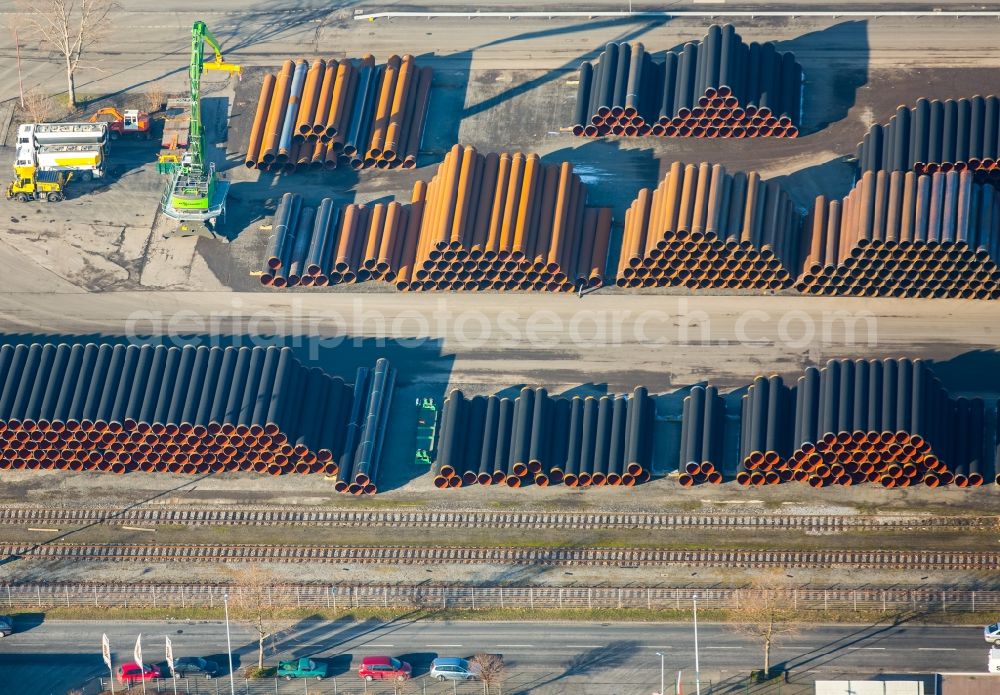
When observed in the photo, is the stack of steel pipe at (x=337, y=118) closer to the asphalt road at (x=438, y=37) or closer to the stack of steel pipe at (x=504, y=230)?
the asphalt road at (x=438, y=37)

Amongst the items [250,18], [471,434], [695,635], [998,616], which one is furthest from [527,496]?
[250,18]

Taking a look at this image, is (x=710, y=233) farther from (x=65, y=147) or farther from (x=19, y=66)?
(x=19, y=66)

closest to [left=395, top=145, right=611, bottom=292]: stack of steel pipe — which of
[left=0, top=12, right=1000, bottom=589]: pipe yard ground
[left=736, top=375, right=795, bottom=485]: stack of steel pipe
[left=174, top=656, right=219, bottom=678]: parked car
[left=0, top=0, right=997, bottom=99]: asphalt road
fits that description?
[left=0, top=12, right=1000, bottom=589]: pipe yard ground

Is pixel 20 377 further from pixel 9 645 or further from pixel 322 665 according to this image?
pixel 322 665

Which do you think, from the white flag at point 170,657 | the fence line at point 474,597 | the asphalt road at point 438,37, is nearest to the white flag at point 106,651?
the white flag at point 170,657

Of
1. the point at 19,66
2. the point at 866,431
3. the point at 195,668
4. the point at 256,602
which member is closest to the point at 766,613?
the point at 866,431

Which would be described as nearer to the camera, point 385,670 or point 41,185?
point 385,670

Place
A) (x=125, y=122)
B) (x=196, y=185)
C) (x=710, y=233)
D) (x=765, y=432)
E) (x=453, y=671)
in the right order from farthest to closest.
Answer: (x=125, y=122) < (x=196, y=185) < (x=710, y=233) < (x=765, y=432) < (x=453, y=671)
